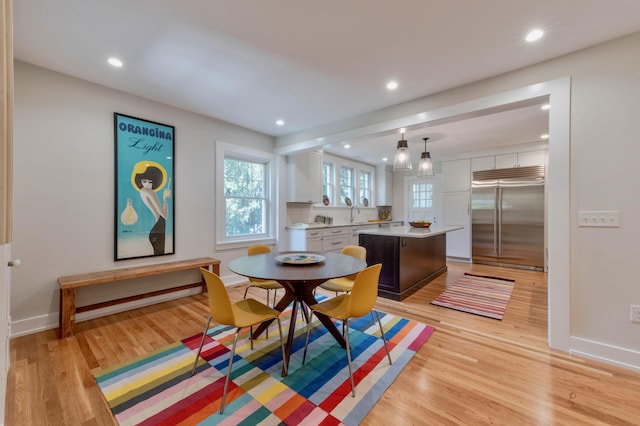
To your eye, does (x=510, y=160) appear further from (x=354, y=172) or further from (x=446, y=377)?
(x=446, y=377)

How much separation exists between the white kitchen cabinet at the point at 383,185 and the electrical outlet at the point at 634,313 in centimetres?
559

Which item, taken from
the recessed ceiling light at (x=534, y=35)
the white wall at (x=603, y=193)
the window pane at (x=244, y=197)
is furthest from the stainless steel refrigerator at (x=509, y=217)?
the window pane at (x=244, y=197)

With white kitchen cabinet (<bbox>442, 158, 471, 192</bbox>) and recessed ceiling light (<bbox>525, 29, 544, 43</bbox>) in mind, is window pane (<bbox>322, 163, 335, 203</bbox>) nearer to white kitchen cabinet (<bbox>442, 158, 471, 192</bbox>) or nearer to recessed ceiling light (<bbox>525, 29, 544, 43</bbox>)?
white kitchen cabinet (<bbox>442, 158, 471, 192</bbox>)

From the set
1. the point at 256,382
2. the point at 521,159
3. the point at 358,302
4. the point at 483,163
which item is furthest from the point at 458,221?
the point at 256,382

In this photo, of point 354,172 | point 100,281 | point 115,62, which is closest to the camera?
point 115,62

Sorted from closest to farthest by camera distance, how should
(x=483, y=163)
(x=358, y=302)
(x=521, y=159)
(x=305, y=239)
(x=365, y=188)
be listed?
(x=358, y=302)
(x=305, y=239)
(x=521, y=159)
(x=483, y=163)
(x=365, y=188)

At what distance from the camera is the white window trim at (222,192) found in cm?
402

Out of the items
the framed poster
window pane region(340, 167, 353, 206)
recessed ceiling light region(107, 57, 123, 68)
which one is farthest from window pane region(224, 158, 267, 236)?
window pane region(340, 167, 353, 206)

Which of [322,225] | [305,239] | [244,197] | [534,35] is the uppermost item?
[534,35]

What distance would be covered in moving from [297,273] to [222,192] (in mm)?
2604

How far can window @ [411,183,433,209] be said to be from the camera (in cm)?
674

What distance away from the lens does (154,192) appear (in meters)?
3.33

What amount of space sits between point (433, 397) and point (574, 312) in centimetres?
152

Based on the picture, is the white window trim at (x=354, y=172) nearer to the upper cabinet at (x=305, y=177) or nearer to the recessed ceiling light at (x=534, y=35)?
the upper cabinet at (x=305, y=177)
